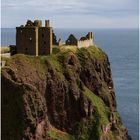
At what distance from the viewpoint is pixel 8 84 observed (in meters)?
94.2

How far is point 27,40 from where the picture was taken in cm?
10931

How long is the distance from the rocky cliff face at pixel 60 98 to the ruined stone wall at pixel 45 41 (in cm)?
167

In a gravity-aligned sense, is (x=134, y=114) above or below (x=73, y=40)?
below

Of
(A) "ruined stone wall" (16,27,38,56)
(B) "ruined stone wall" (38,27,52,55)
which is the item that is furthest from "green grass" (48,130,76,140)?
(A) "ruined stone wall" (16,27,38,56)

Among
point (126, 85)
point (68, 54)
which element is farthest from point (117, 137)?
point (126, 85)

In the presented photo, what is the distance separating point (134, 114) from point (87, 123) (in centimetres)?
4768

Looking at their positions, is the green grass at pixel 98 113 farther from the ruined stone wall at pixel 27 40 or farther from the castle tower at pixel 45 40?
the ruined stone wall at pixel 27 40

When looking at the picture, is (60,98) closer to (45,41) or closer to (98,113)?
(98,113)

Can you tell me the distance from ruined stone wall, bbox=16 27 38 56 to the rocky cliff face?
142 inches

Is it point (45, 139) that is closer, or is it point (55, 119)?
point (45, 139)

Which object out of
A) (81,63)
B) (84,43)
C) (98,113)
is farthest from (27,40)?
(98,113)

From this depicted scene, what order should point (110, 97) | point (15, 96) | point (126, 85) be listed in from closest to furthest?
point (15, 96) < point (110, 97) < point (126, 85)

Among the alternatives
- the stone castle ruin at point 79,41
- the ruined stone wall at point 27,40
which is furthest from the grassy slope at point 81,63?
the ruined stone wall at point 27,40

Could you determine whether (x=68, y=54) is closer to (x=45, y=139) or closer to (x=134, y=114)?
(x=45, y=139)
